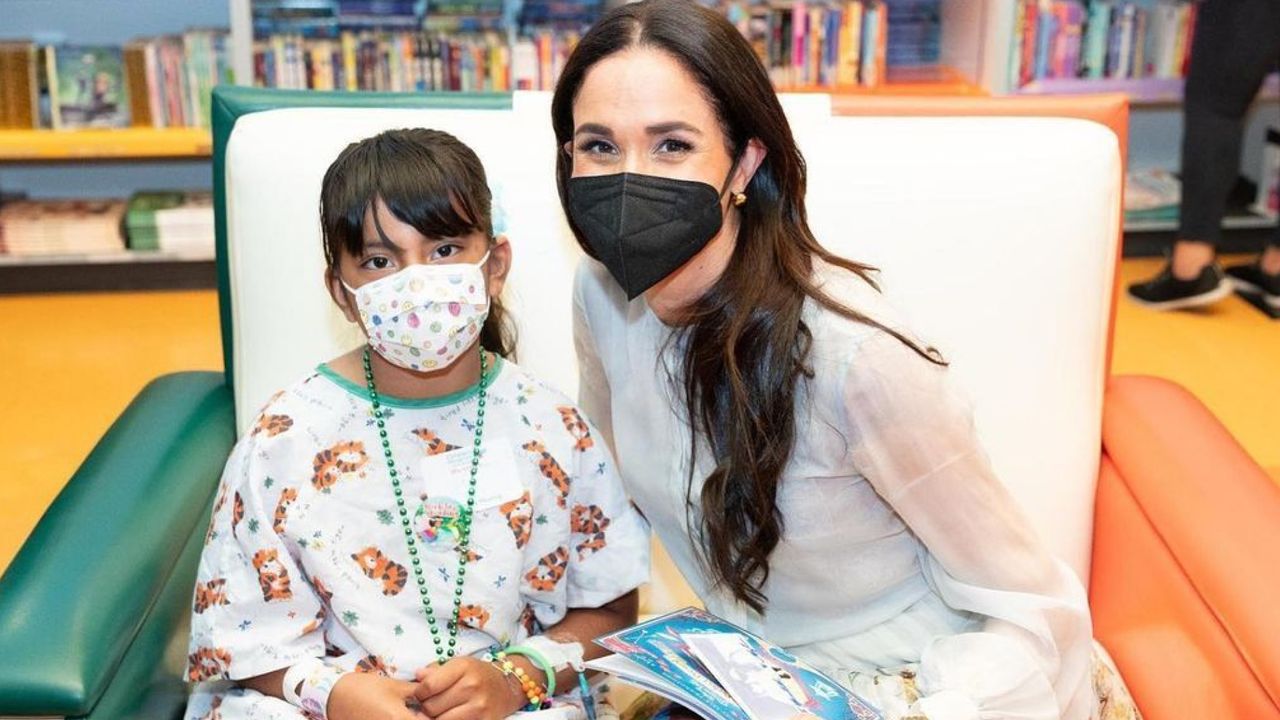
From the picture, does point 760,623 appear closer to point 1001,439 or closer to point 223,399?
point 1001,439

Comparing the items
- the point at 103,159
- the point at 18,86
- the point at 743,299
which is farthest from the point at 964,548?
the point at 103,159

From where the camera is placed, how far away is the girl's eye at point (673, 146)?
1.45 m

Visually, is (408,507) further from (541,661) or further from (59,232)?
(59,232)

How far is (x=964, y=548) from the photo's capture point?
4.95 feet

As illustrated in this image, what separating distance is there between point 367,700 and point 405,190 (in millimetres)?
511

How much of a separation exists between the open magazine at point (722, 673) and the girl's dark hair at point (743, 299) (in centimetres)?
13

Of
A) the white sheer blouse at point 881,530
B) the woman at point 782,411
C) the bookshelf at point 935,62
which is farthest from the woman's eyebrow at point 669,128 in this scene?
the bookshelf at point 935,62

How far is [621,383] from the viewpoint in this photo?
1.67 metres

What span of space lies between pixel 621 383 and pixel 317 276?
43 centimetres

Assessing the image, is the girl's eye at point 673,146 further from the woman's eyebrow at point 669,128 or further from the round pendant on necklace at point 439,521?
the round pendant on necklace at point 439,521

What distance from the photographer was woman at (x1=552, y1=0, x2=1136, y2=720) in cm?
144

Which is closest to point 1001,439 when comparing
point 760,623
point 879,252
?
point 879,252

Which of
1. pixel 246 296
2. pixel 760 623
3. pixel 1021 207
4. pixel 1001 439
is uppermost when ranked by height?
pixel 1021 207

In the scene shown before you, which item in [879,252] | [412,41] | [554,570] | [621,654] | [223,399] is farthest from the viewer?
[412,41]
